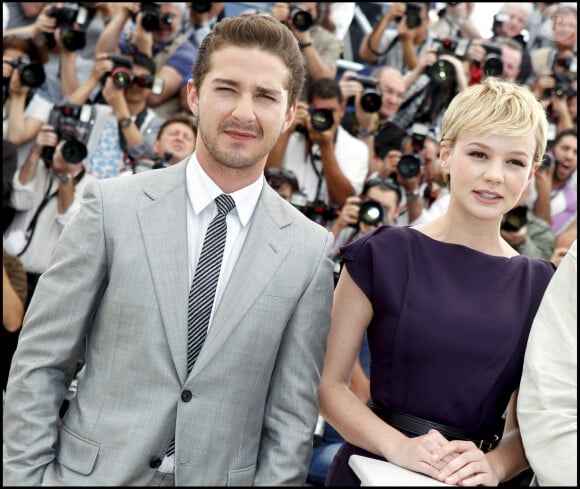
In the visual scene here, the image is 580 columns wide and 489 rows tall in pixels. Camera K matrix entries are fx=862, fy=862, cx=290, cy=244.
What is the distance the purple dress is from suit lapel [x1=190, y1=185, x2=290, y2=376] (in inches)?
10.6

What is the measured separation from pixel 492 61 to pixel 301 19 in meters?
1.24

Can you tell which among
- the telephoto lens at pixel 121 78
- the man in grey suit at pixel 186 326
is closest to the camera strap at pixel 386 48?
the telephoto lens at pixel 121 78

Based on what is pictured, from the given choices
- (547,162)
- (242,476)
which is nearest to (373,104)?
(547,162)

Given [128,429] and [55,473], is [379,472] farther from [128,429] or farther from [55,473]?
[55,473]

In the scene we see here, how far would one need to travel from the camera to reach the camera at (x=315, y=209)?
4.22 meters

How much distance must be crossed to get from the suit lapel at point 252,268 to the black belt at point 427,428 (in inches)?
18.8

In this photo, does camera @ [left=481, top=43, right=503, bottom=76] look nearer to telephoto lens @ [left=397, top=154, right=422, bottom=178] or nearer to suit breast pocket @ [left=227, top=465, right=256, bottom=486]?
telephoto lens @ [left=397, top=154, right=422, bottom=178]

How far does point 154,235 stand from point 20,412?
0.47 m

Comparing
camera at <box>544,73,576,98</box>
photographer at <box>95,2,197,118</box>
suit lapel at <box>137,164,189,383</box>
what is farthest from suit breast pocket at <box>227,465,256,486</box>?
camera at <box>544,73,576,98</box>

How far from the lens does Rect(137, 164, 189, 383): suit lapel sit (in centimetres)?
185

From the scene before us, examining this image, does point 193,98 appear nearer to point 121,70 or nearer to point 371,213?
point 371,213

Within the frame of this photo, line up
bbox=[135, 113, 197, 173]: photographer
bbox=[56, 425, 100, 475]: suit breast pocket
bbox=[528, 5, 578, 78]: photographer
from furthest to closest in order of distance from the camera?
bbox=[528, 5, 578, 78]: photographer → bbox=[135, 113, 197, 173]: photographer → bbox=[56, 425, 100, 475]: suit breast pocket

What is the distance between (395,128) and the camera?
17.0 ft

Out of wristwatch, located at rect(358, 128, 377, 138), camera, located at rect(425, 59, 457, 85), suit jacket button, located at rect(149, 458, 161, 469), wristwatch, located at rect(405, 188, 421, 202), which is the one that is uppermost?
camera, located at rect(425, 59, 457, 85)
